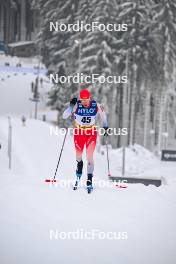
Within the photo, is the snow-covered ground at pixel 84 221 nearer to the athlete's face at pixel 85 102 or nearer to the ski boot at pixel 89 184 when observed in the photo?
the ski boot at pixel 89 184

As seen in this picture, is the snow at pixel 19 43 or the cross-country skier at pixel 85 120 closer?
the cross-country skier at pixel 85 120

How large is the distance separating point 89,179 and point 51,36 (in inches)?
1063

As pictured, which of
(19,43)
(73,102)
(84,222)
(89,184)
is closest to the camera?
(84,222)

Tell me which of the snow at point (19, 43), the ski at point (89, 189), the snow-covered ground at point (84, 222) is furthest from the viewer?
the snow at point (19, 43)

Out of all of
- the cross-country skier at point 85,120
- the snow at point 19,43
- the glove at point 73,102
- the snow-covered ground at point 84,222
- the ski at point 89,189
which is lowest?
the snow-covered ground at point 84,222

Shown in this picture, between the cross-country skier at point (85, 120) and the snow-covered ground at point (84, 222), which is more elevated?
the cross-country skier at point (85, 120)

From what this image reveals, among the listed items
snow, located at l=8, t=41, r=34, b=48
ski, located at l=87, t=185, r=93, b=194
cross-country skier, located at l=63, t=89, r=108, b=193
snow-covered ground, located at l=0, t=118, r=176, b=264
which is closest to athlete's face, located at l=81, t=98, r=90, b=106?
cross-country skier, located at l=63, t=89, r=108, b=193

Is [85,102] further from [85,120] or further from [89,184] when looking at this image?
[89,184]

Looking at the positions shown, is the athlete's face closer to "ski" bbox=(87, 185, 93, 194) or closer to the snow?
"ski" bbox=(87, 185, 93, 194)

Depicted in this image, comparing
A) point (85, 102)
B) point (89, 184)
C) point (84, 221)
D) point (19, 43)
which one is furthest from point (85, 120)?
point (19, 43)

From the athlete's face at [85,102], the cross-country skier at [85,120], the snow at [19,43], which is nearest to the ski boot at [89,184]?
the cross-country skier at [85,120]

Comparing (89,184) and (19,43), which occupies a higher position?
(19,43)

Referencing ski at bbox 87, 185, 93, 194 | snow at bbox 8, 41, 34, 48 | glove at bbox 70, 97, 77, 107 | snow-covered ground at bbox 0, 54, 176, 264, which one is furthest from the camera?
snow at bbox 8, 41, 34, 48

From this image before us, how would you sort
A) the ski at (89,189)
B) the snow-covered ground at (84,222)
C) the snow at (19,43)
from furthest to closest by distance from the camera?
the snow at (19,43) < the ski at (89,189) < the snow-covered ground at (84,222)
